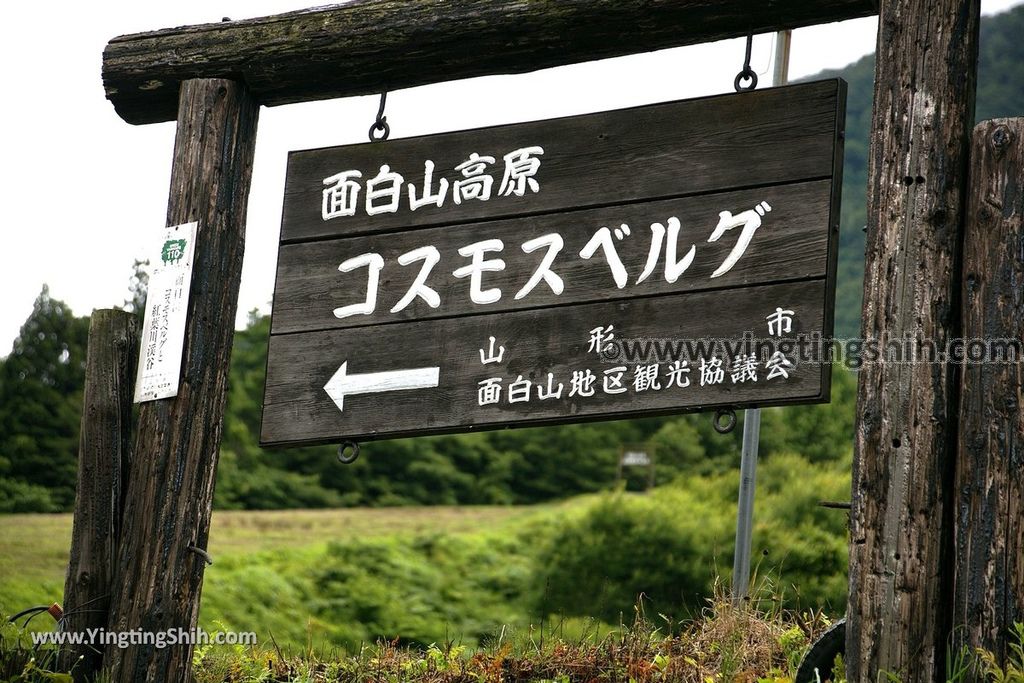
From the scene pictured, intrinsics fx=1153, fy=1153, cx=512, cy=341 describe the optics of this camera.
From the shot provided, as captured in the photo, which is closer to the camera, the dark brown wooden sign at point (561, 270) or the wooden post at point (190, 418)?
the dark brown wooden sign at point (561, 270)

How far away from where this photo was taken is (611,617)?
36.1ft

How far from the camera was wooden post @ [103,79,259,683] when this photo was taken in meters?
3.90

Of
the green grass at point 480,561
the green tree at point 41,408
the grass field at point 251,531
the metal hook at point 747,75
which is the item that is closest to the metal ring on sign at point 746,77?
the metal hook at point 747,75

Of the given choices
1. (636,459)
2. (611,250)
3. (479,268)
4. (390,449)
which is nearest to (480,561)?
(636,459)

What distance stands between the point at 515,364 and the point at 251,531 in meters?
12.4

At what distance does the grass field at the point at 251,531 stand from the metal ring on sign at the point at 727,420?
7586mm

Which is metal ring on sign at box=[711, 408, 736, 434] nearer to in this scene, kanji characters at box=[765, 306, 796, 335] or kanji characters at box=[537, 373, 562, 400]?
kanji characters at box=[765, 306, 796, 335]

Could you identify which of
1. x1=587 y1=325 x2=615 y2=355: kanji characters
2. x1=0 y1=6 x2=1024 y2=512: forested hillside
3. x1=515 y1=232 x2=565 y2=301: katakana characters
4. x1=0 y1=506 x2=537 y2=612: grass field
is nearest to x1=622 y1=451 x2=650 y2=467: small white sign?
x1=0 y1=6 x2=1024 y2=512: forested hillside

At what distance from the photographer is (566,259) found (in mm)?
3746

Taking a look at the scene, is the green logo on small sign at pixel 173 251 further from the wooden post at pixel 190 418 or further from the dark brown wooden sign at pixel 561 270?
the dark brown wooden sign at pixel 561 270

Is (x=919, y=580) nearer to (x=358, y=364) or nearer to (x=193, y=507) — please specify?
(x=358, y=364)

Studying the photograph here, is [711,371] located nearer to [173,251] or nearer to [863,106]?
[173,251]

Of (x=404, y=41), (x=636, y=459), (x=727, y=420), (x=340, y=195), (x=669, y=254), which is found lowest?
(x=727, y=420)

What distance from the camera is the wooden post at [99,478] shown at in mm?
3986
